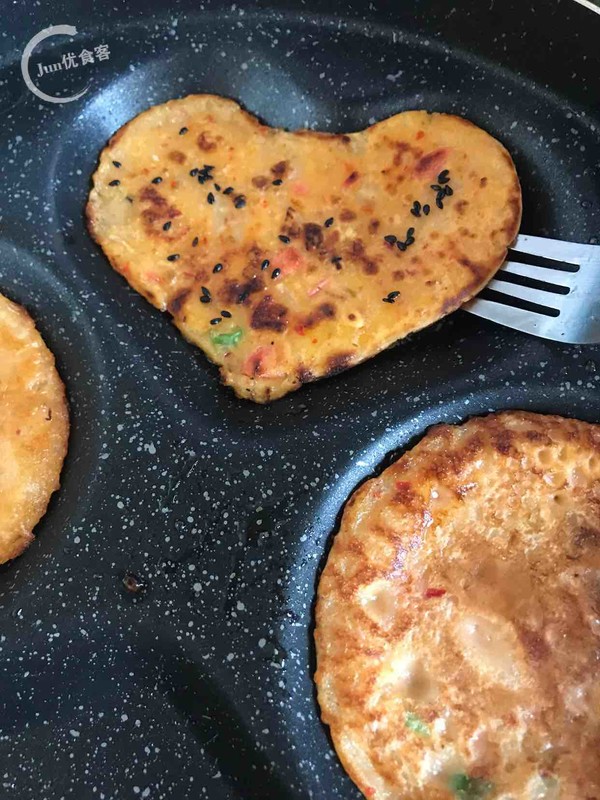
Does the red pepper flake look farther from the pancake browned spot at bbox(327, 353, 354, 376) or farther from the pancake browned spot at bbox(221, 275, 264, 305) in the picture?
the pancake browned spot at bbox(221, 275, 264, 305)

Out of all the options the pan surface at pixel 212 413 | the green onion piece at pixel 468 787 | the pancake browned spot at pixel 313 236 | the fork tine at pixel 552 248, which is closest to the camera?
the green onion piece at pixel 468 787

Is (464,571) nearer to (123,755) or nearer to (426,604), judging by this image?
(426,604)

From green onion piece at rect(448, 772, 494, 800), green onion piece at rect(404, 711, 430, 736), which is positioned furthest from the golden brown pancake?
green onion piece at rect(448, 772, 494, 800)

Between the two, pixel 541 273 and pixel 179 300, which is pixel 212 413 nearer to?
pixel 179 300

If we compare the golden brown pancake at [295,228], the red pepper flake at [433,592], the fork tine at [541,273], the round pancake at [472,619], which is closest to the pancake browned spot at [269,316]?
the golden brown pancake at [295,228]

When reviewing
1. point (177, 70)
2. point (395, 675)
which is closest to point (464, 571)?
point (395, 675)

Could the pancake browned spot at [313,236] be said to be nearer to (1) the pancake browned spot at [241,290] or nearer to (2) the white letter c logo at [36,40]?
(1) the pancake browned spot at [241,290]

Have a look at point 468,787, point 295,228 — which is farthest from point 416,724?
point 295,228
